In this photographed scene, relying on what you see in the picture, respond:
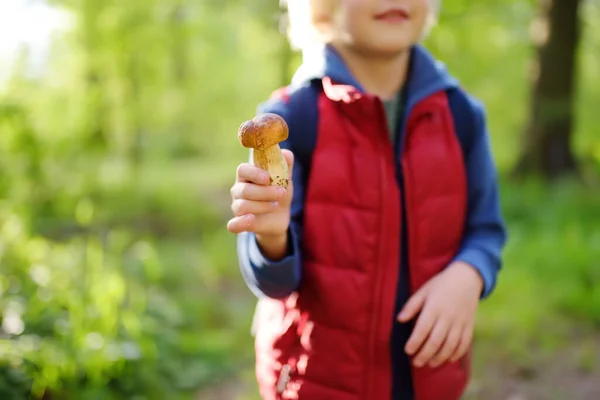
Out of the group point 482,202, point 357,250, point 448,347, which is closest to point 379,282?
point 357,250

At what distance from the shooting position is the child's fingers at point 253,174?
1.09 metres

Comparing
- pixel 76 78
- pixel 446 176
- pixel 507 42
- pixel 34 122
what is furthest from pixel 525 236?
pixel 76 78

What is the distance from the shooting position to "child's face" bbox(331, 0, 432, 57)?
52.4 inches

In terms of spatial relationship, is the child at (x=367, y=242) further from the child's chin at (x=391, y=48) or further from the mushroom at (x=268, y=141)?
the mushroom at (x=268, y=141)

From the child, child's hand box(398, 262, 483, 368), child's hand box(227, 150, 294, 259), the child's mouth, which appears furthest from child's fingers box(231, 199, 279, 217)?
the child's mouth

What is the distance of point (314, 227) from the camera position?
1.33 m

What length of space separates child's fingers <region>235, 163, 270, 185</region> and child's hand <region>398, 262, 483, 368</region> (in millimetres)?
445

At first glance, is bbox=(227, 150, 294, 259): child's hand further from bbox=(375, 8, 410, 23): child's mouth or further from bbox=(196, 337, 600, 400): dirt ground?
bbox=(196, 337, 600, 400): dirt ground

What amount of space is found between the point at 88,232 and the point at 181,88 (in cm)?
277

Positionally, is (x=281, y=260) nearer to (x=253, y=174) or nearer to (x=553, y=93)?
(x=253, y=174)

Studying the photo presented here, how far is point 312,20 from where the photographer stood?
4.76 feet

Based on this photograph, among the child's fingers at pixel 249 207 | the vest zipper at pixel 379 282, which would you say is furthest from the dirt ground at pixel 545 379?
the child's fingers at pixel 249 207

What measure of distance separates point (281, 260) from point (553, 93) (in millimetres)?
4877

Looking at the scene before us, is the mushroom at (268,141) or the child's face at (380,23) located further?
the child's face at (380,23)
